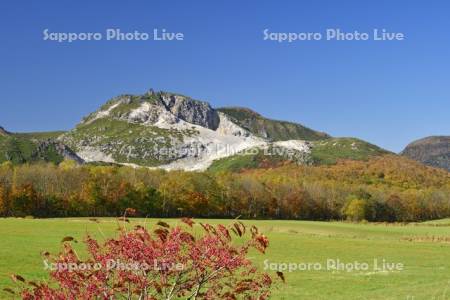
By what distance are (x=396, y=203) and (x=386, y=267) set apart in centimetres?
15676

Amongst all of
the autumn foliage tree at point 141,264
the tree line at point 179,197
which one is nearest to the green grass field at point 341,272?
the autumn foliage tree at point 141,264

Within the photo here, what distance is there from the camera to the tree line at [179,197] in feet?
454

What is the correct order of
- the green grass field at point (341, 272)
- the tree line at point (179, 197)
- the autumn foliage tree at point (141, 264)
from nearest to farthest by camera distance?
the autumn foliage tree at point (141, 264) → the green grass field at point (341, 272) → the tree line at point (179, 197)

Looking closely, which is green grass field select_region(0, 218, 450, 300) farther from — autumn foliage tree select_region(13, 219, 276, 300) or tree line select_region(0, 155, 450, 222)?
tree line select_region(0, 155, 450, 222)

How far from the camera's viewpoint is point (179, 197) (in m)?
155

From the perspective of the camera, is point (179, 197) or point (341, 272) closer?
point (341, 272)

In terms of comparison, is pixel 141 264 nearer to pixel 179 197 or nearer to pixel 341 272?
pixel 341 272

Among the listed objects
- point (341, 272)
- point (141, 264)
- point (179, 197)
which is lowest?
point (341, 272)

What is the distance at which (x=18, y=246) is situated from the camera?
4666cm

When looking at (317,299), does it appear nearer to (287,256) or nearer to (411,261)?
(287,256)

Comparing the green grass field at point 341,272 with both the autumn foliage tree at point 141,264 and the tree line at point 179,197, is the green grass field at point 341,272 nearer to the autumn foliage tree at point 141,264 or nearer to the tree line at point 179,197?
the autumn foliage tree at point 141,264

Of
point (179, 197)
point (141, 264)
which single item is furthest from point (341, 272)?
point (179, 197)

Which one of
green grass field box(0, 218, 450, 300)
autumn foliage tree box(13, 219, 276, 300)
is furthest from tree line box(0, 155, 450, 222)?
autumn foliage tree box(13, 219, 276, 300)

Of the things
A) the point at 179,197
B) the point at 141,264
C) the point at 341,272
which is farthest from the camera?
the point at 179,197
